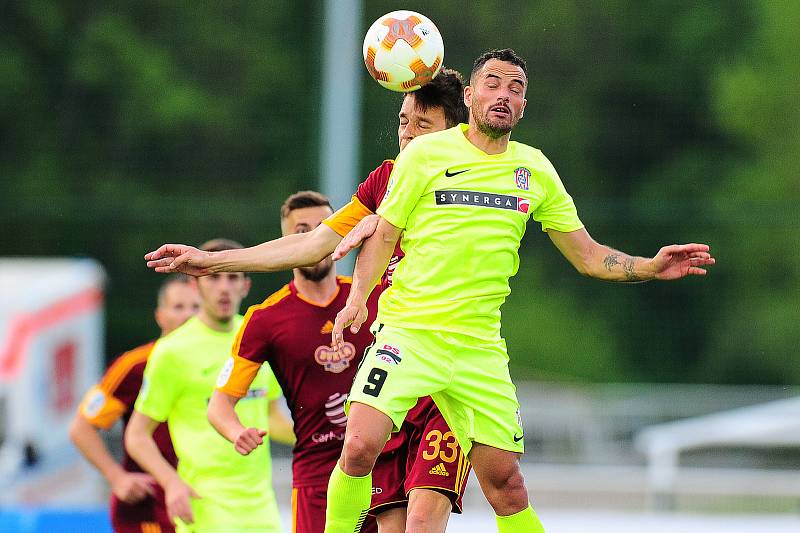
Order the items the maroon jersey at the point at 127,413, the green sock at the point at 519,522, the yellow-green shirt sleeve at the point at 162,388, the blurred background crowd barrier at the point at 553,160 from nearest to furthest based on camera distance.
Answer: the green sock at the point at 519,522, the yellow-green shirt sleeve at the point at 162,388, the maroon jersey at the point at 127,413, the blurred background crowd barrier at the point at 553,160

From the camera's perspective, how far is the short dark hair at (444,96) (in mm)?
6582

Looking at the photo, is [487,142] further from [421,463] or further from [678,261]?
[421,463]

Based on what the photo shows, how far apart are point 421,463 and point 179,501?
1.45 meters

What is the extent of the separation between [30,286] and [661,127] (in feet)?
59.4

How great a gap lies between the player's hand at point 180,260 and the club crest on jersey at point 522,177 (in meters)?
1.27

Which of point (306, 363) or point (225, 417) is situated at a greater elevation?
point (306, 363)

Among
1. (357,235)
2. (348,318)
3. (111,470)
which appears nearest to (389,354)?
(348,318)

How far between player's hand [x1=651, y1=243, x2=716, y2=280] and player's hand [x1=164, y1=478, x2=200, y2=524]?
259 cm

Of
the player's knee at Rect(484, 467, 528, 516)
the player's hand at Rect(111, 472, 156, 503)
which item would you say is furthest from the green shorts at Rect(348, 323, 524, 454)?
the player's hand at Rect(111, 472, 156, 503)

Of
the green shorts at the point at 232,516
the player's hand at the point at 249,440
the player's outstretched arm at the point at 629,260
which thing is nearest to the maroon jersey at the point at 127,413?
the green shorts at the point at 232,516

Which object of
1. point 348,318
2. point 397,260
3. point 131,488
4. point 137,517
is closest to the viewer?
point 348,318

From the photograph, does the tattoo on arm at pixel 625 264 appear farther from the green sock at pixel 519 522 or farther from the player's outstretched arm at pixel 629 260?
the green sock at pixel 519 522

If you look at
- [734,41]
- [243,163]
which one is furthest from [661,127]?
[243,163]

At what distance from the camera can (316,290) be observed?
6.95 meters
